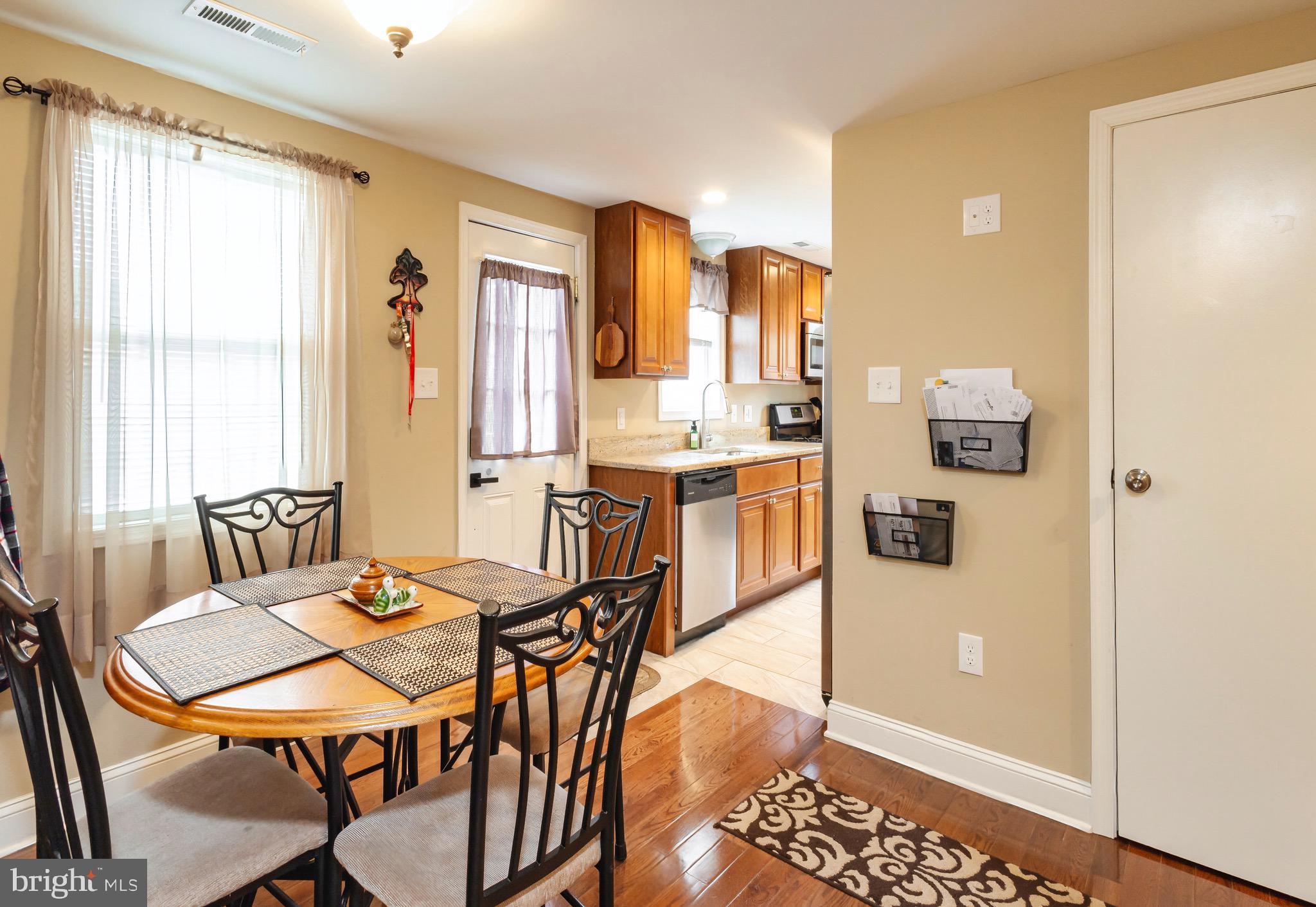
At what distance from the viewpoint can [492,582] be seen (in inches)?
74.0

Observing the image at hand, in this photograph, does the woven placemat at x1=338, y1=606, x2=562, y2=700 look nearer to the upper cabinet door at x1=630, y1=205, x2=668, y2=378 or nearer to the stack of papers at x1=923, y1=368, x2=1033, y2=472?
the stack of papers at x1=923, y1=368, x2=1033, y2=472

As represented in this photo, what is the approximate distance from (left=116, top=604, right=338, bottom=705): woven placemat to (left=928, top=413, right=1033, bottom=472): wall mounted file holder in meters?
1.91

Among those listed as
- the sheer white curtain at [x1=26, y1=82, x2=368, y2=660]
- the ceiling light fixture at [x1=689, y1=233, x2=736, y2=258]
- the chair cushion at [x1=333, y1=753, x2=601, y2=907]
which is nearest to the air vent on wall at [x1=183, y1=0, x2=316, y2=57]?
the sheer white curtain at [x1=26, y1=82, x2=368, y2=660]

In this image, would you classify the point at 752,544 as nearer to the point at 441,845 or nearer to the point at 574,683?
the point at 574,683

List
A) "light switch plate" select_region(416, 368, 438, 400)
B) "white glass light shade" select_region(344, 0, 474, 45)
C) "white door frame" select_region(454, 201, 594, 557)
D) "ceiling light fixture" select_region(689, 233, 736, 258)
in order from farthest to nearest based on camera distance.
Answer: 1. "ceiling light fixture" select_region(689, 233, 736, 258)
2. "white door frame" select_region(454, 201, 594, 557)
3. "light switch plate" select_region(416, 368, 438, 400)
4. "white glass light shade" select_region(344, 0, 474, 45)

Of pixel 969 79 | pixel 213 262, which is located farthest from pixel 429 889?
pixel 969 79

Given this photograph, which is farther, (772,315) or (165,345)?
(772,315)

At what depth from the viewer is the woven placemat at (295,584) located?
5.75 ft

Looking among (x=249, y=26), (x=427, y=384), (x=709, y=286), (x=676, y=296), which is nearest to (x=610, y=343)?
(x=676, y=296)

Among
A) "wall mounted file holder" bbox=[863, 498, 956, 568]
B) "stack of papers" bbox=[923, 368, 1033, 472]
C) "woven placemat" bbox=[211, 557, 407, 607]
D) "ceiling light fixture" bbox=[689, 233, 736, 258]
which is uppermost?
"ceiling light fixture" bbox=[689, 233, 736, 258]

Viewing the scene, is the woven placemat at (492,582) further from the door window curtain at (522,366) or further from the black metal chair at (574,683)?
the door window curtain at (522,366)

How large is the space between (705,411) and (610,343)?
3.87 ft

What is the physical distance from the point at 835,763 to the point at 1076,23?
7.87ft

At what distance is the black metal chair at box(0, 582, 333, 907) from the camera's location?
3.34 ft
